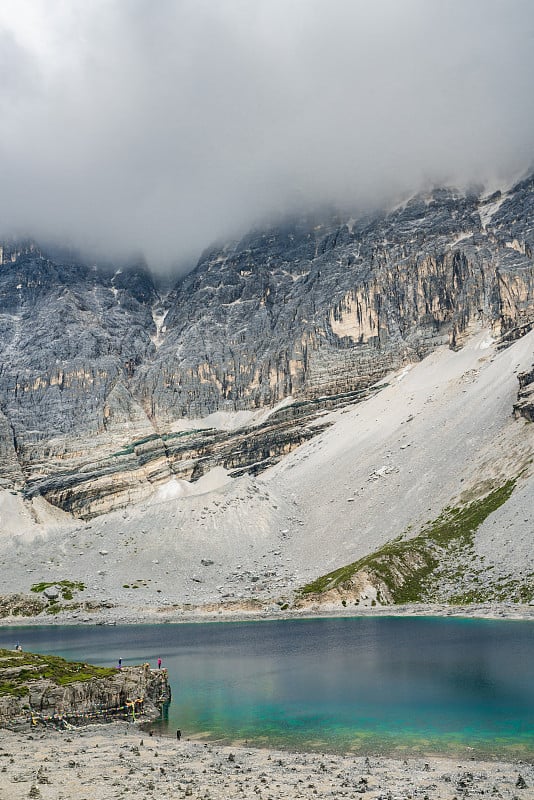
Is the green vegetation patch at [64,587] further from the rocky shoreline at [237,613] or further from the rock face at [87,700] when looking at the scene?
the rock face at [87,700]

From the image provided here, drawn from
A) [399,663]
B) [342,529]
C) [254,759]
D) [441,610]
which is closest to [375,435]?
[342,529]

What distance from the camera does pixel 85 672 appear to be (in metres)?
53.3

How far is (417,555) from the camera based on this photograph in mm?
116500

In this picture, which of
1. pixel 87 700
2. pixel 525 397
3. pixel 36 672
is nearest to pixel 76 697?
pixel 87 700

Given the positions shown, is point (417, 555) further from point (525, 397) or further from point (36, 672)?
point (36, 672)

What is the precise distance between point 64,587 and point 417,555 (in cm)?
7652

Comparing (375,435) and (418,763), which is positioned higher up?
(375,435)

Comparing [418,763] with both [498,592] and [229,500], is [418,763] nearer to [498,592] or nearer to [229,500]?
[498,592]

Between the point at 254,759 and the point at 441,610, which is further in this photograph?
the point at 441,610

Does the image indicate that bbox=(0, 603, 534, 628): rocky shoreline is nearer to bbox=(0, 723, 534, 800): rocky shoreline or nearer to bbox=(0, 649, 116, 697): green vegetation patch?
bbox=(0, 649, 116, 697): green vegetation patch

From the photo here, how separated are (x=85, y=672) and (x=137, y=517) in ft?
393

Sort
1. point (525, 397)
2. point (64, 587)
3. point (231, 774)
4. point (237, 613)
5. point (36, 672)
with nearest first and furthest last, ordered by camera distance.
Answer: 1. point (231, 774)
2. point (36, 672)
3. point (237, 613)
4. point (525, 397)
5. point (64, 587)

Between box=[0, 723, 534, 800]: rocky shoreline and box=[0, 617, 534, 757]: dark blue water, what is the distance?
3.45 meters

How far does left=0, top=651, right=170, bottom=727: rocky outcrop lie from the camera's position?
46969mm
